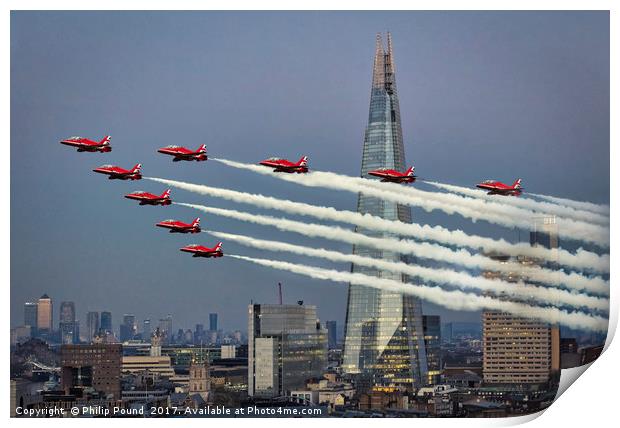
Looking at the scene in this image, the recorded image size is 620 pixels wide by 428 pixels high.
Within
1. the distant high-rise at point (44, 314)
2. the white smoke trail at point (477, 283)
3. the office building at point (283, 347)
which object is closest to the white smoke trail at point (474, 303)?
the white smoke trail at point (477, 283)

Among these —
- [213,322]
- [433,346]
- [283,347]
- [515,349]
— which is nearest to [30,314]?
[213,322]

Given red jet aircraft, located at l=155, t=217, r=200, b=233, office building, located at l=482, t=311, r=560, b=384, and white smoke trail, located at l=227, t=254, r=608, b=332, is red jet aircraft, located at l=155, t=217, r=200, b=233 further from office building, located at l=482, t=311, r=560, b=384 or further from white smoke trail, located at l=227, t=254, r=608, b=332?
office building, located at l=482, t=311, r=560, b=384

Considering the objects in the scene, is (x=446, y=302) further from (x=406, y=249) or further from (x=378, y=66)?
(x=378, y=66)

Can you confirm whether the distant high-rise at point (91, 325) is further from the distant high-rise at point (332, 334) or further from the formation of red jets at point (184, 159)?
the formation of red jets at point (184, 159)

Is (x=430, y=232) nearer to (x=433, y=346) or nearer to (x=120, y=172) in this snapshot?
(x=120, y=172)

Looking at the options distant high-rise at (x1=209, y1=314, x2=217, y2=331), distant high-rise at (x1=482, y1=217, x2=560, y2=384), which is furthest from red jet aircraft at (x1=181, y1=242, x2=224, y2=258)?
distant high-rise at (x1=209, y1=314, x2=217, y2=331)

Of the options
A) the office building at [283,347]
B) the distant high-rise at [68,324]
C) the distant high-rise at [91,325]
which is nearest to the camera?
the distant high-rise at [68,324]

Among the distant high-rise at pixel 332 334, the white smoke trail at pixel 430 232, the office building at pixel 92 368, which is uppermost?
the white smoke trail at pixel 430 232
